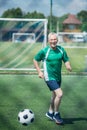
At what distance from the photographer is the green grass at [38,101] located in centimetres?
646

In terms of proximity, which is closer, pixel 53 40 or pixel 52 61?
pixel 53 40

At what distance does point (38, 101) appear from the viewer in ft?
28.2

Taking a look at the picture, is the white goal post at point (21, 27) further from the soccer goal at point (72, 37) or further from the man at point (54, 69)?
the soccer goal at point (72, 37)

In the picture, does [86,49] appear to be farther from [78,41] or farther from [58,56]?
[58,56]

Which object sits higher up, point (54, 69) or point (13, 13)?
point (54, 69)

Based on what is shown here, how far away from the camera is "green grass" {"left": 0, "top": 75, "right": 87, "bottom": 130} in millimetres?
6461

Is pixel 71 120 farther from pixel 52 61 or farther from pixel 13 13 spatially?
pixel 13 13

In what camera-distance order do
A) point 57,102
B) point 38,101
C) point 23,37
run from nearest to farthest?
point 57,102, point 38,101, point 23,37

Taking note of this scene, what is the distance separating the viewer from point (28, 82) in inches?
462

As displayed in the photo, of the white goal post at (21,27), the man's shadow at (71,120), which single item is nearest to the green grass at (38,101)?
the man's shadow at (71,120)

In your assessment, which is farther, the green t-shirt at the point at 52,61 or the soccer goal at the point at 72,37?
the soccer goal at the point at 72,37

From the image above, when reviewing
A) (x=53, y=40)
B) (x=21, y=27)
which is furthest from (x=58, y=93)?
(x=21, y=27)

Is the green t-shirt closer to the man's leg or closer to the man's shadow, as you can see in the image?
the man's leg

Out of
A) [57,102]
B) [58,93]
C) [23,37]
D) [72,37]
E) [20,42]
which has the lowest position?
[72,37]
